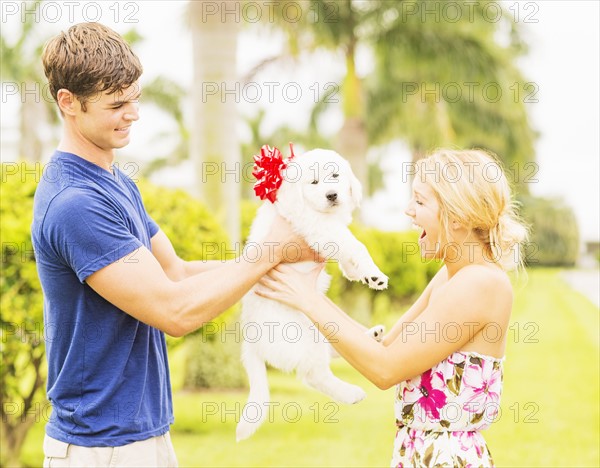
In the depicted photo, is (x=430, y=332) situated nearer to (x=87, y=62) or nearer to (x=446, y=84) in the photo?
(x=87, y=62)

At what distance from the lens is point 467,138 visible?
89.4 feet

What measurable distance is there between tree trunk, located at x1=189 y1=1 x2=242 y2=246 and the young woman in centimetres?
721

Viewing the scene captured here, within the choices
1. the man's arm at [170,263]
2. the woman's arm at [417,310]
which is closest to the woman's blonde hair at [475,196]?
the woman's arm at [417,310]

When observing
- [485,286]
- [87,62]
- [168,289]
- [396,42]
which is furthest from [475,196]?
[396,42]

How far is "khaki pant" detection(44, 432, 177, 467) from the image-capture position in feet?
8.42

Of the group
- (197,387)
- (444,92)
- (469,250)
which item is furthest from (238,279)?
(444,92)

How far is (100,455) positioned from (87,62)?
1366 millimetres

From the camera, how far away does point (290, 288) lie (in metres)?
2.77

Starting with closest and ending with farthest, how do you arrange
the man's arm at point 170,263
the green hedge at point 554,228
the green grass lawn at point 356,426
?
1. the man's arm at point 170,263
2. the green grass lawn at point 356,426
3. the green hedge at point 554,228

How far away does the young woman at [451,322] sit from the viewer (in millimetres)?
2570

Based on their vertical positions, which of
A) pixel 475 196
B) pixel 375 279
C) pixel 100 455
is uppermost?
pixel 475 196

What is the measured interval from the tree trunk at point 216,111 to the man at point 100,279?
7.18m

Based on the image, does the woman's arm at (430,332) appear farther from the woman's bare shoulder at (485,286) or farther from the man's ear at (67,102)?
the man's ear at (67,102)

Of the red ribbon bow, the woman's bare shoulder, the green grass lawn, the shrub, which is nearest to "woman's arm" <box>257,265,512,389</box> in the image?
the woman's bare shoulder
